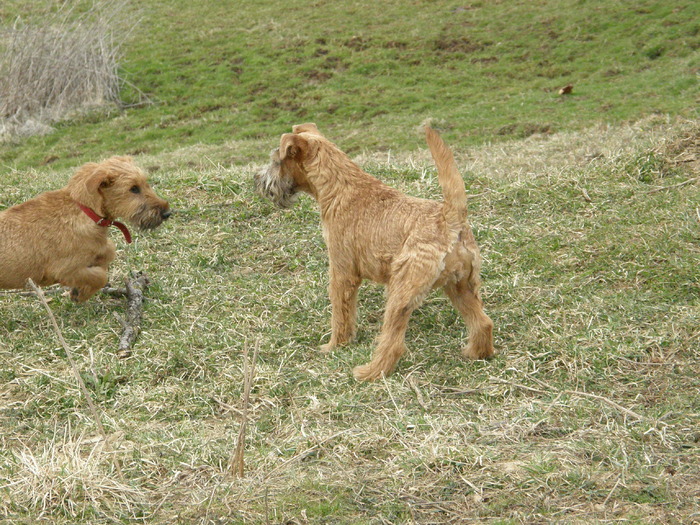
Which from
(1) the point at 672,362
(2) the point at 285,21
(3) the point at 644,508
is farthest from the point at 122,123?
(3) the point at 644,508

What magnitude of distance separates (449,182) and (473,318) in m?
1.11

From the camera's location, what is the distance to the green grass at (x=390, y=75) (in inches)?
611

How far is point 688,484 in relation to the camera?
166 inches

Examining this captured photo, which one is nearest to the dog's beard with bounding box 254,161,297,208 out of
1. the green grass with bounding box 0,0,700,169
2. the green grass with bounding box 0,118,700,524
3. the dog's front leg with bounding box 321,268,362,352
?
the dog's front leg with bounding box 321,268,362,352

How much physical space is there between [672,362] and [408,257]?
215cm

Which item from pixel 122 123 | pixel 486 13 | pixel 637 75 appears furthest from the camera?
pixel 486 13

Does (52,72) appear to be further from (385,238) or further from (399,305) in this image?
(399,305)

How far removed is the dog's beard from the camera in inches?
258

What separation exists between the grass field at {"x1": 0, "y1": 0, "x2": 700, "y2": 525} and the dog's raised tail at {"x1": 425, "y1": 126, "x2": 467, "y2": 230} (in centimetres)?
124

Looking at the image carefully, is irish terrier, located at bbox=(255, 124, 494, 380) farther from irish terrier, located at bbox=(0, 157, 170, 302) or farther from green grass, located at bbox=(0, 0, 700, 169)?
green grass, located at bbox=(0, 0, 700, 169)

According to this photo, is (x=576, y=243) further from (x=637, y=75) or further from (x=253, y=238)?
(x=637, y=75)

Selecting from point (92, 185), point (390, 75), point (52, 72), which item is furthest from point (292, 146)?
point (52, 72)

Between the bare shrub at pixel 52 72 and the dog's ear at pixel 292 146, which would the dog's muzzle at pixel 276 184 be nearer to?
the dog's ear at pixel 292 146

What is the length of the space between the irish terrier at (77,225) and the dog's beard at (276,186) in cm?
119
